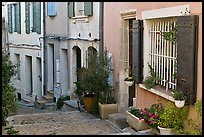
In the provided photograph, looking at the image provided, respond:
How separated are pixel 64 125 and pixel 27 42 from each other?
10.5 metres

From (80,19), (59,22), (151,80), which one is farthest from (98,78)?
(59,22)

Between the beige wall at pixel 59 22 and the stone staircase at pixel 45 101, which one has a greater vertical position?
the beige wall at pixel 59 22

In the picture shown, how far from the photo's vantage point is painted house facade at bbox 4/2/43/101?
58.5ft

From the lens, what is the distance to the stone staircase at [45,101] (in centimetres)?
1588

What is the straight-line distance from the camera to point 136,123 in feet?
26.7

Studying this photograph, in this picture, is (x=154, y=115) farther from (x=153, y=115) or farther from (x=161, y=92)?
(x=161, y=92)

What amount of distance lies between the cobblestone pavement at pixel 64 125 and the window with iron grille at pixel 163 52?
1751mm

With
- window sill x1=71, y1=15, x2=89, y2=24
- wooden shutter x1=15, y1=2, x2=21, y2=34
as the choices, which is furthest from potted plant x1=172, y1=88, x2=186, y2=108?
wooden shutter x1=15, y1=2, x2=21, y2=34

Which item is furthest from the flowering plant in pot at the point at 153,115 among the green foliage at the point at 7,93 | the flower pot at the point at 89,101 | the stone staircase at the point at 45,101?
the stone staircase at the point at 45,101

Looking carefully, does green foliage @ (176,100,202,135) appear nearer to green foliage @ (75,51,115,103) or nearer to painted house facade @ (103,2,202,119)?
painted house facade @ (103,2,202,119)

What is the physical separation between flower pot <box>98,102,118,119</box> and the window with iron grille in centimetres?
228

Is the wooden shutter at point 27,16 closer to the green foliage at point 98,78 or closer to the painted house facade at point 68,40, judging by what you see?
the painted house facade at point 68,40

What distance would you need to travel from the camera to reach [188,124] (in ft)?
22.7

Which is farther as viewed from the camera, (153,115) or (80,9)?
(80,9)
